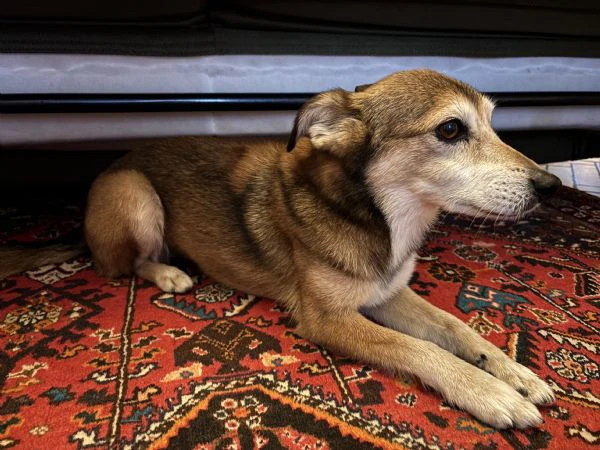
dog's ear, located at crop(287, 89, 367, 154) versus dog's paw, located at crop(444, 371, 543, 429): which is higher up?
dog's ear, located at crop(287, 89, 367, 154)

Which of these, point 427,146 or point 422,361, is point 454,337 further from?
point 427,146

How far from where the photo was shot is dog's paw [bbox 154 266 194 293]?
1.80 m

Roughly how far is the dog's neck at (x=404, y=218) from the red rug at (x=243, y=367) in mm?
385

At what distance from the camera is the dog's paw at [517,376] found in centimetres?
122

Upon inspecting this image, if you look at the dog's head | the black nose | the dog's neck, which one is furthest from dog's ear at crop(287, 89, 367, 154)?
the black nose

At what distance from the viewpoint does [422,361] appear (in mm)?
1264

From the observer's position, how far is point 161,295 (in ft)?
5.91

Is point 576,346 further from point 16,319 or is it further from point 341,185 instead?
point 16,319

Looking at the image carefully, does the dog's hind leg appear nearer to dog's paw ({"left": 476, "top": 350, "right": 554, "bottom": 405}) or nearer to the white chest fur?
the white chest fur

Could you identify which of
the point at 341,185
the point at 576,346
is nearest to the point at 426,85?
the point at 341,185

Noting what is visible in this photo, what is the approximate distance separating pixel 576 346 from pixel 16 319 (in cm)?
205

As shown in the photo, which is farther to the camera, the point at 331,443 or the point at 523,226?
the point at 523,226

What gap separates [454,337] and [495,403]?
0.31 m

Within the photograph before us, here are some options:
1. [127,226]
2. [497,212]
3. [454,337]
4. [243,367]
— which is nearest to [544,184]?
[497,212]
